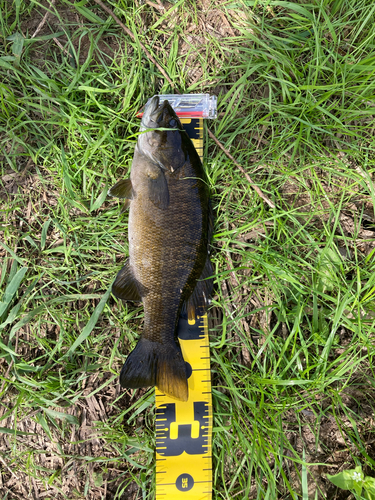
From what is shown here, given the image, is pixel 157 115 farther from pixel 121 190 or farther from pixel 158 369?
pixel 158 369

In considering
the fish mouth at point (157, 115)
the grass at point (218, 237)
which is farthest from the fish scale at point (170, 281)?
the grass at point (218, 237)

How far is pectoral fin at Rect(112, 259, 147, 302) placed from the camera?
2.53 m

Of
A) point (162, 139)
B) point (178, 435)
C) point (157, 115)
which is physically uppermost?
point (157, 115)

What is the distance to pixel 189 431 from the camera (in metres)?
2.61

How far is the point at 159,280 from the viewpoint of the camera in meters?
2.45

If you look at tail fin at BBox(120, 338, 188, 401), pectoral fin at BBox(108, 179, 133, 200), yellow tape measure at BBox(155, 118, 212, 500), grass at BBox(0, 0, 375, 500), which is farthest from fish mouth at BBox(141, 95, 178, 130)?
tail fin at BBox(120, 338, 188, 401)

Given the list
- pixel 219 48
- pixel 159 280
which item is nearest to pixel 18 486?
pixel 159 280

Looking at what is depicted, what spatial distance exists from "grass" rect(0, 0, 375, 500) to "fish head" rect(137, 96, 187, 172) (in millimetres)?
373

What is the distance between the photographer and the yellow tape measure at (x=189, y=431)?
2.54 m

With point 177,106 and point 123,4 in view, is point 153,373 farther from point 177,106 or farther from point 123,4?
point 123,4

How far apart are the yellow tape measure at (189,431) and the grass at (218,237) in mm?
120

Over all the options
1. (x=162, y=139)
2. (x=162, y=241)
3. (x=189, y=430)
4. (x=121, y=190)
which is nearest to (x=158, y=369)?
(x=189, y=430)

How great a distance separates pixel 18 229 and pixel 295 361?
290 cm

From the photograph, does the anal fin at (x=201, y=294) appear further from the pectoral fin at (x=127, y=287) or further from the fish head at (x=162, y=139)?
the fish head at (x=162, y=139)
